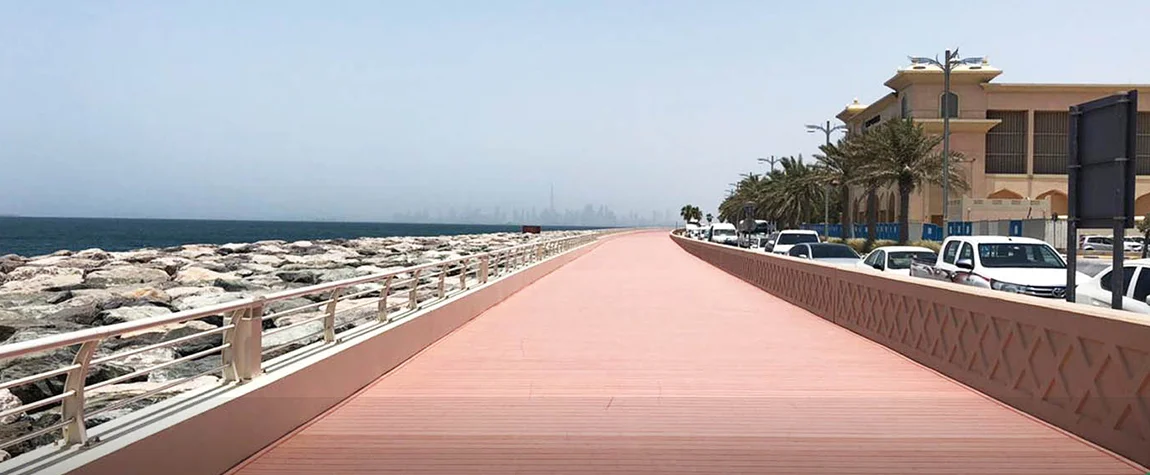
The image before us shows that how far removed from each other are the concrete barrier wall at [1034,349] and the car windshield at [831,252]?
13857 millimetres

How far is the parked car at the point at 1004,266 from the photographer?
54.1 feet

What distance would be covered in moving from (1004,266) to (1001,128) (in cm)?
6856

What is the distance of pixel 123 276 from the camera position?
99.9ft

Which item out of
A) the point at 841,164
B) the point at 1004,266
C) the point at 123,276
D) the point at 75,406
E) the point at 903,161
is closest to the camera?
the point at 75,406

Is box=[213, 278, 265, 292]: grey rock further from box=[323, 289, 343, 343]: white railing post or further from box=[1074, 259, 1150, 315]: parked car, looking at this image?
box=[1074, 259, 1150, 315]: parked car

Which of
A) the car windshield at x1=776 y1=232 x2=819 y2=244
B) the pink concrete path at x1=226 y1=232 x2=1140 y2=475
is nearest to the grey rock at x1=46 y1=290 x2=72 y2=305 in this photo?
the pink concrete path at x1=226 y1=232 x2=1140 y2=475

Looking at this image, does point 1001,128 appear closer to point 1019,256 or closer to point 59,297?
point 1019,256

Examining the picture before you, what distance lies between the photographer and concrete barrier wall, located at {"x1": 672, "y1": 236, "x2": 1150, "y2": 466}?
22.1 ft

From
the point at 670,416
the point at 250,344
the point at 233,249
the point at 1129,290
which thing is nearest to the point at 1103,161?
the point at 1129,290

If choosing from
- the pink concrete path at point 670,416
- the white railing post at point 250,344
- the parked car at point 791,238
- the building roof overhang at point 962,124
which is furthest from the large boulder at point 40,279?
the building roof overhang at point 962,124

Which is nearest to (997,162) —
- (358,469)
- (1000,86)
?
(1000,86)

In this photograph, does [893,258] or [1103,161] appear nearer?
[1103,161]

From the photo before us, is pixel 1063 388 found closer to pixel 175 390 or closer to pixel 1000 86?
pixel 175 390

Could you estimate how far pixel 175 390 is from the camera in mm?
12109
